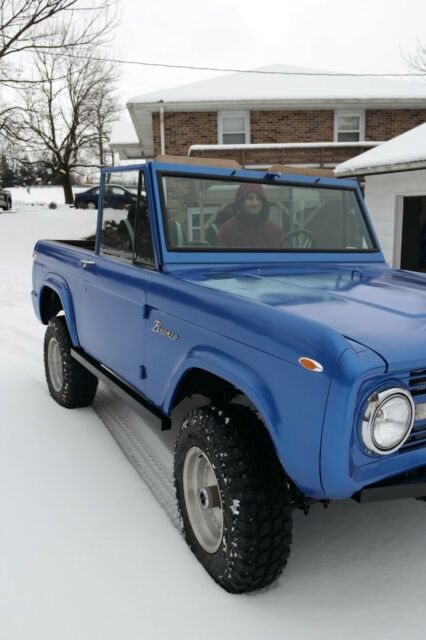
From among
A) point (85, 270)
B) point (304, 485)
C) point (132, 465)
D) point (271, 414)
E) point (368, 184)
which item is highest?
point (368, 184)

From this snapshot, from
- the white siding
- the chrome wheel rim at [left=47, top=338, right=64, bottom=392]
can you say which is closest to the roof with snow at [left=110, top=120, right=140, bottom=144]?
the white siding

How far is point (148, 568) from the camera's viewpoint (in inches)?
100

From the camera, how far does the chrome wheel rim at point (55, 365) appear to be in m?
4.68

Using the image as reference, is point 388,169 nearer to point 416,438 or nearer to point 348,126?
point 416,438

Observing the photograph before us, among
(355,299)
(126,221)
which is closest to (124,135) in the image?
(126,221)

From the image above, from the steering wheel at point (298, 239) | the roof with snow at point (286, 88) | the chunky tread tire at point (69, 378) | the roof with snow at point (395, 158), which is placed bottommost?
the chunky tread tire at point (69, 378)

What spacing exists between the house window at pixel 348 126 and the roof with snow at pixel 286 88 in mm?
778

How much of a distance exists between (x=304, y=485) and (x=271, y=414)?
0.26 metres

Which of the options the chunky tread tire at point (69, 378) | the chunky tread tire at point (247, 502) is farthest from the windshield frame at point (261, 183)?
the chunky tread tire at point (69, 378)

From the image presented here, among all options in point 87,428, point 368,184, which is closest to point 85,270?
point 87,428

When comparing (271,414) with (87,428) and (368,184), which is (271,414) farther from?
(368,184)

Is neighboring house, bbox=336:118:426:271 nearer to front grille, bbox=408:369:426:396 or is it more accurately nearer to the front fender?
the front fender

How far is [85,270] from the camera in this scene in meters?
3.82

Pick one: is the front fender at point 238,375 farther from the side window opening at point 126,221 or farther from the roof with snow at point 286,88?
the roof with snow at point 286,88
